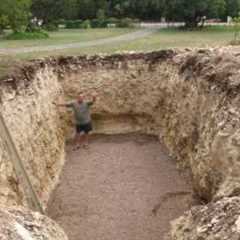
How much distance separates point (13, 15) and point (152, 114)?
2686 centimetres

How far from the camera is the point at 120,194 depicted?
17.1m

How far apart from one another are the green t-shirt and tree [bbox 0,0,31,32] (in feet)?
88.5

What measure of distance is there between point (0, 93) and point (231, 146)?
645 cm

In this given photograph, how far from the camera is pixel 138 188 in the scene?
57.7 feet

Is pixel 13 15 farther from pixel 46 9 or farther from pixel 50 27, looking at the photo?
pixel 46 9

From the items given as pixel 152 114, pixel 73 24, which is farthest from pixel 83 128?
pixel 73 24

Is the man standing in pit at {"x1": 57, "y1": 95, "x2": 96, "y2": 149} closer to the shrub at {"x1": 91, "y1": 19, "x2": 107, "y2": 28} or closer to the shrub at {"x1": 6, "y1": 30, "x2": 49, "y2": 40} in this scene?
the shrub at {"x1": 6, "y1": 30, "x2": 49, "y2": 40}

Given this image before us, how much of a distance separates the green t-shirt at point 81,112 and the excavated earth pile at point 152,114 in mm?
826

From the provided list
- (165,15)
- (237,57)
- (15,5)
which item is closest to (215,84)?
(237,57)

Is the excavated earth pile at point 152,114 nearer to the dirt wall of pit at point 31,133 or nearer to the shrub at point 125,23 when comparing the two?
the dirt wall of pit at point 31,133

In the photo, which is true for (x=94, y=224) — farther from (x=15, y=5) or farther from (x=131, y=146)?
(x=15, y=5)

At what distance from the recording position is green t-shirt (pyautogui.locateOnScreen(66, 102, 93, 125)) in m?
21.1

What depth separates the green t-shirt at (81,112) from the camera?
830 inches

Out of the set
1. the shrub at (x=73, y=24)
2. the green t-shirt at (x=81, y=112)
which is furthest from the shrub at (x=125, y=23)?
the green t-shirt at (x=81, y=112)
